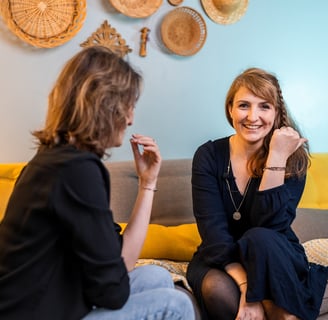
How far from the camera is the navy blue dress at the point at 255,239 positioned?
3.94 feet

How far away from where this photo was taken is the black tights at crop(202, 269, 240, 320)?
48.6 inches

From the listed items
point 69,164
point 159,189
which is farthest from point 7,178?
point 69,164

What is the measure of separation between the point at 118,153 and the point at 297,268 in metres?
1.13

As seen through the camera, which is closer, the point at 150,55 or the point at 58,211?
the point at 58,211

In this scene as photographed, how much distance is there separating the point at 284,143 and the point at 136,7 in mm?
1093

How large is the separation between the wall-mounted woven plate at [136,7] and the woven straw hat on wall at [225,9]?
312 mm

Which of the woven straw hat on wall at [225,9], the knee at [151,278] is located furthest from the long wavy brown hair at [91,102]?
the woven straw hat on wall at [225,9]

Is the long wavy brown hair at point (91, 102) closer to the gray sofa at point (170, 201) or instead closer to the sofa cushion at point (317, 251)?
the gray sofa at point (170, 201)

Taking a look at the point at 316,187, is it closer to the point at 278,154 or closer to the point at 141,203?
the point at 278,154

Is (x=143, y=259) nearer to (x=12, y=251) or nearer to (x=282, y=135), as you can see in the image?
(x=282, y=135)

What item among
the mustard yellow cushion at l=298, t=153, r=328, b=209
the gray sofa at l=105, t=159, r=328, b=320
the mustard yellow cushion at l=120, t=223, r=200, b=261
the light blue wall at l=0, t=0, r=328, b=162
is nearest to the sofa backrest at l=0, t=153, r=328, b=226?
the gray sofa at l=105, t=159, r=328, b=320

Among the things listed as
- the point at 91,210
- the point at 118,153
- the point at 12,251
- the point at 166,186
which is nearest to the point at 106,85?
the point at 91,210

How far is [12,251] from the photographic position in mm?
817

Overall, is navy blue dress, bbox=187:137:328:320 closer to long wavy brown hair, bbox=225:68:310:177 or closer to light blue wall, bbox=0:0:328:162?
long wavy brown hair, bbox=225:68:310:177
